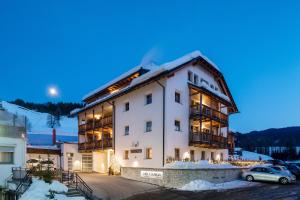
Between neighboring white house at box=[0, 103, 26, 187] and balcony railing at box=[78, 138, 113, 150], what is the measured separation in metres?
12.2

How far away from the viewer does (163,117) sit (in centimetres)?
2806

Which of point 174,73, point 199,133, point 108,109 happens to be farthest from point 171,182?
point 108,109

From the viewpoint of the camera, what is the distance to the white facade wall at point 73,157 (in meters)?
41.0

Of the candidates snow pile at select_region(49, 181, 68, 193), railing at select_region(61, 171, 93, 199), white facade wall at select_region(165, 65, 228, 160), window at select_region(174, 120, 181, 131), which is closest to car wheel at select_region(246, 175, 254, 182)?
white facade wall at select_region(165, 65, 228, 160)

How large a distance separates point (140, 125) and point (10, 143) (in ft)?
39.1

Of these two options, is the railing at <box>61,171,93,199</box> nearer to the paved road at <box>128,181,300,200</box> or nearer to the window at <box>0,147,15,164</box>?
the paved road at <box>128,181,300,200</box>

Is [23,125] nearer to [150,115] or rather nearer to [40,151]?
[150,115]

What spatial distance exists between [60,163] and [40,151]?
323cm

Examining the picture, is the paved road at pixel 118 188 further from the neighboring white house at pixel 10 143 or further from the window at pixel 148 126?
the neighboring white house at pixel 10 143

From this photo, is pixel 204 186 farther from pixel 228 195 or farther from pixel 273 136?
pixel 273 136

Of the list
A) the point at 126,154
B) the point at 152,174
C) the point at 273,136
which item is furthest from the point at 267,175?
the point at 273,136

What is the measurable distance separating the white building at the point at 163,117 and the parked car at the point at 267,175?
5.01 meters

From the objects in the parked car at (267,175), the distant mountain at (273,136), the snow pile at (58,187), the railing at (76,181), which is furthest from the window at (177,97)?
the distant mountain at (273,136)

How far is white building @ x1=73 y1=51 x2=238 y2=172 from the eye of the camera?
93.3ft
